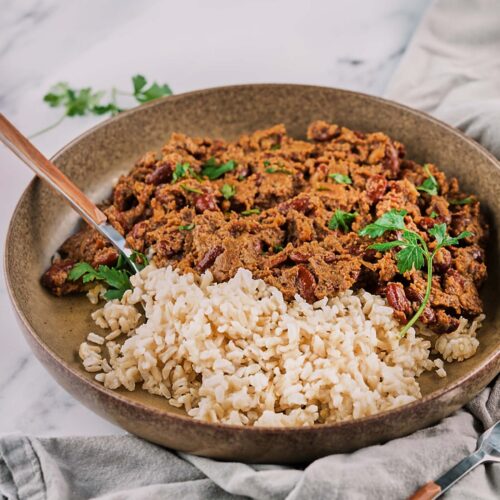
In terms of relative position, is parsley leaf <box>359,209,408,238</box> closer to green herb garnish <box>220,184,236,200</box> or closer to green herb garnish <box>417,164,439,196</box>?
green herb garnish <box>417,164,439,196</box>

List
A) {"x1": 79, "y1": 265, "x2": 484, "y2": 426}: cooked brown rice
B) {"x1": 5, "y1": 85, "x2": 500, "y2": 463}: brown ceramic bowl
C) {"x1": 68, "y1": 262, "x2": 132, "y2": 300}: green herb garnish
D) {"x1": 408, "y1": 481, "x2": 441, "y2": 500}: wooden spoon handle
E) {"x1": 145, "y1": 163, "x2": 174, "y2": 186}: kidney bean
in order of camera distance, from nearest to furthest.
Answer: {"x1": 408, "y1": 481, "x2": 441, "y2": 500}: wooden spoon handle
{"x1": 5, "y1": 85, "x2": 500, "y2": 463}: brown ceramic bowl
{"x1": 79, "y1": 265, "x2": 484, "y2": 426}: cooked brown rice
{"x1": 68, "y1": 262, "x2": 132, "y2": 300}: green herb garnish
{"x1": 145, "y1": 163, "x2": 174, "y2": 186}: kidney bean

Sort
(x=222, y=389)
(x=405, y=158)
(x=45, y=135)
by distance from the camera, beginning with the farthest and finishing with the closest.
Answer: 1. (x=45, y=135)
2. (x=405, y=158)
3. (x=222, y=389)

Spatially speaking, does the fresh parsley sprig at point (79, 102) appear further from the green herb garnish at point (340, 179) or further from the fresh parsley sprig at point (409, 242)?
the fresh parsley sprig at point (409, 242)

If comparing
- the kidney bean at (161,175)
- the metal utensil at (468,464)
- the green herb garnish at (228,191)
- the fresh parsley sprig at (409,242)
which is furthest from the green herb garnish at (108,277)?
the metal utensil at (468,464)

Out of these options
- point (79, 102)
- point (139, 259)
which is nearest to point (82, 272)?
point (139, 259)

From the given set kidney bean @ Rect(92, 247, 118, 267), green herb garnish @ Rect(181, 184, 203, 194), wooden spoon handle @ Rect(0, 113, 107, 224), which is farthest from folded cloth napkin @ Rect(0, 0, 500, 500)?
green herb garnish @ Rect(181, 184, 203, 194)

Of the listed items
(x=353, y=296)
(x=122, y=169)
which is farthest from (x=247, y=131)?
(x=353, y=296)

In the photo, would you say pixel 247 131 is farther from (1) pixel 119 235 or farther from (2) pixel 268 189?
(1) pixel 119 235
